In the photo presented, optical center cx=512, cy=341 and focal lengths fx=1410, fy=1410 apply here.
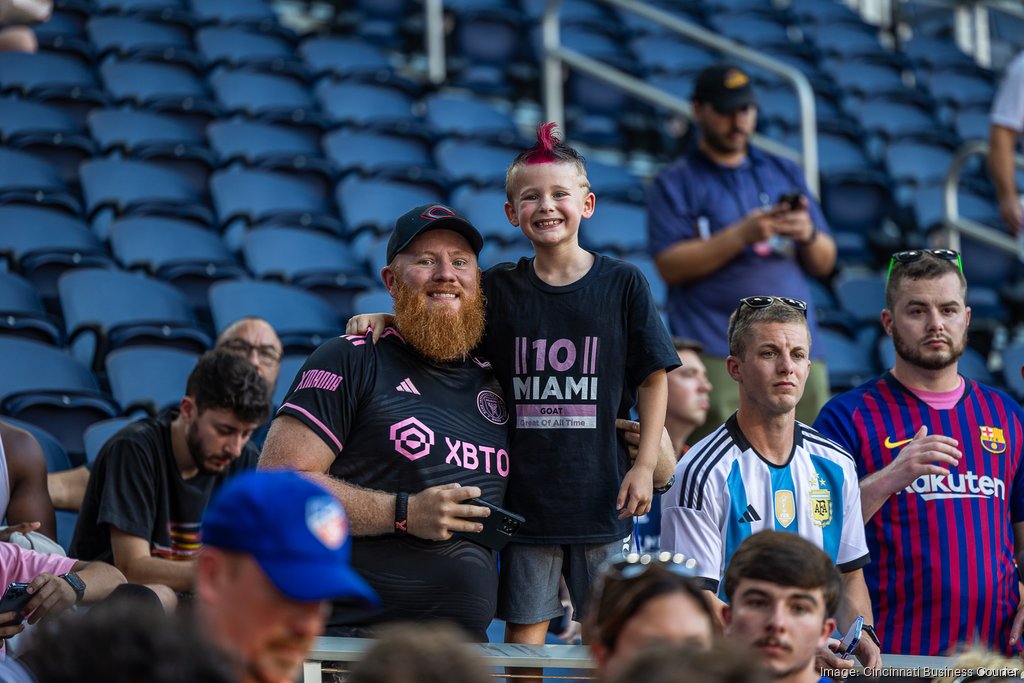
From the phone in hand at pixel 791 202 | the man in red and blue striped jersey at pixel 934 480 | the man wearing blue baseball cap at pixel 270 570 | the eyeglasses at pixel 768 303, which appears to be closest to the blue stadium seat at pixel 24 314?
the phone in hand at pixel 791 202

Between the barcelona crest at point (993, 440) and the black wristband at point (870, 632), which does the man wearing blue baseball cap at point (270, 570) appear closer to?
the black wristband at point (870, 632)

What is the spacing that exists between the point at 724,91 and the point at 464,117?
423cm

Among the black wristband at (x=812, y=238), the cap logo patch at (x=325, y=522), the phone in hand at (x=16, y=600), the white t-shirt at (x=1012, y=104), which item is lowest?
the phone in hand at (x=16, y=600)

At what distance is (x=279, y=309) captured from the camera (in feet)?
21.3

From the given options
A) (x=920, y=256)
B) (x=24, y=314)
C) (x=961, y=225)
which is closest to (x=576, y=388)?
(x=920, y=256)

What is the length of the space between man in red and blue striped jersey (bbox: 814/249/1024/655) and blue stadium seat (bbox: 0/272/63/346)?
3197mm

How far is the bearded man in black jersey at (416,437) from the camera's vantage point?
345 cm

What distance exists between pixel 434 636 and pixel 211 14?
8637mm

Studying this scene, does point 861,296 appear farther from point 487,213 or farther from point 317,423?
point 317,423

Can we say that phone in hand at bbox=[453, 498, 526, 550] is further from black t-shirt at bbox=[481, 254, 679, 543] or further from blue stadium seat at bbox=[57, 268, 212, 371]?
blue stadium seat at bbox=[57, 268, 212, 371]

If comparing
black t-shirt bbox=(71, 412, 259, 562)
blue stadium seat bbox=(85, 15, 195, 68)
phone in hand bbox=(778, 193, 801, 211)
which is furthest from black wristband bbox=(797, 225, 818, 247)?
blue stadium seat bbox=(85, 15, 195, 68)

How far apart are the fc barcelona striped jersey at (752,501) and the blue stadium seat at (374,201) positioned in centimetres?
416

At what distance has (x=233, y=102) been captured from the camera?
8719 mm

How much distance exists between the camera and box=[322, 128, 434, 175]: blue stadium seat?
8.44m
